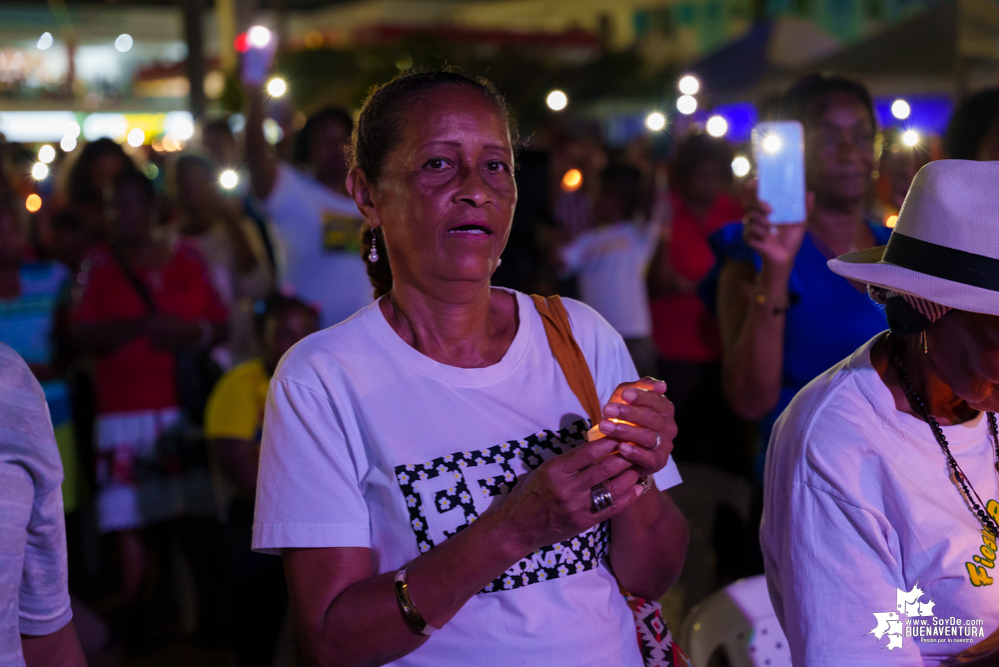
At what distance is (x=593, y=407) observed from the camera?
1982 mm

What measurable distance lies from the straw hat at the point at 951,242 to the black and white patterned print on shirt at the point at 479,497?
0.76m

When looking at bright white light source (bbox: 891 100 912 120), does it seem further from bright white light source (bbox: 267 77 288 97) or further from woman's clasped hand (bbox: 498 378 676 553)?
woman's clasped hand (bbox: 498 378 676 553)

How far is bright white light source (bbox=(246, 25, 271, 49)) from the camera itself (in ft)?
13.0

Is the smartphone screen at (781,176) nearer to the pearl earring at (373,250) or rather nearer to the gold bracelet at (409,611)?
the pearl earring at (373,250)

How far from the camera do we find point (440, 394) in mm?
1881

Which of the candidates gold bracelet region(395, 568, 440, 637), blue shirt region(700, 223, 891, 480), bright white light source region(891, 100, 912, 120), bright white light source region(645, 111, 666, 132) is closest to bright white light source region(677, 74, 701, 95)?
Result: bright white light source region(645, 111, 666, 132)

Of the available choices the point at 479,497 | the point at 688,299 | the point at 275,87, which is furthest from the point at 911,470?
the point at 688,299

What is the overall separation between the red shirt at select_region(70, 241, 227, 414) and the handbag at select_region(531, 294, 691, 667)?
293cm

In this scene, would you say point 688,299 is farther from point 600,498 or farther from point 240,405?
point 600,498

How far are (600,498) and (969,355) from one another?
0.75m

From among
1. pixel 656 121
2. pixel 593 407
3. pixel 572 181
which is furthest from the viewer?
pixel 572 181

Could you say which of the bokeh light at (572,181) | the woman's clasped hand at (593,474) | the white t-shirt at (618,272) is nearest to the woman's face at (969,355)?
the woman's clasped hand at (593,474)

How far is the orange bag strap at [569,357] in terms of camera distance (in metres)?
1.98

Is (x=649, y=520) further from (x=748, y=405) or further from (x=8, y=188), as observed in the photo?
(x=8, y=188)
